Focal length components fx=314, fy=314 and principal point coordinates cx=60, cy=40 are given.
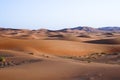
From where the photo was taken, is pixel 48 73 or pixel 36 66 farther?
pixel 36 66

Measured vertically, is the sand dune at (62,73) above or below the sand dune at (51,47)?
above

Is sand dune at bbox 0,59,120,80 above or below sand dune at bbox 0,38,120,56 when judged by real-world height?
above

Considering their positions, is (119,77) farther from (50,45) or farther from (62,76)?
(50,45)

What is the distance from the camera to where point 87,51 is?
98.6ft

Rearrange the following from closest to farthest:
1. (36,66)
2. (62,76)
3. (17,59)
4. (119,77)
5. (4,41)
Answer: (119,77) → (62,76) → (36,66) → (17,59) → (4,41)

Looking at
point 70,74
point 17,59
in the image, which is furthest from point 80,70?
point 17,59

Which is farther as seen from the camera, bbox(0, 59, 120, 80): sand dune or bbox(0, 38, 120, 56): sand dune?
bbox(0, 38, 120, 56): sand dune

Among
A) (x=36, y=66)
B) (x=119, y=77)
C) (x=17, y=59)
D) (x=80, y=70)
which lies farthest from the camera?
(x=17, y=59)

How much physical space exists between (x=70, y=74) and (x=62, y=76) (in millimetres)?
360

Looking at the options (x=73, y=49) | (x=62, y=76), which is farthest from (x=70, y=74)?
(x=73, y=49)

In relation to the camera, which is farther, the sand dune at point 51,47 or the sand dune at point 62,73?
the sand dune at point 51,47

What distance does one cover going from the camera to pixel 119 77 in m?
10.1

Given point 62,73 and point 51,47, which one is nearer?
point 62,73

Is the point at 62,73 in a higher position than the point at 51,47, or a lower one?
higher
